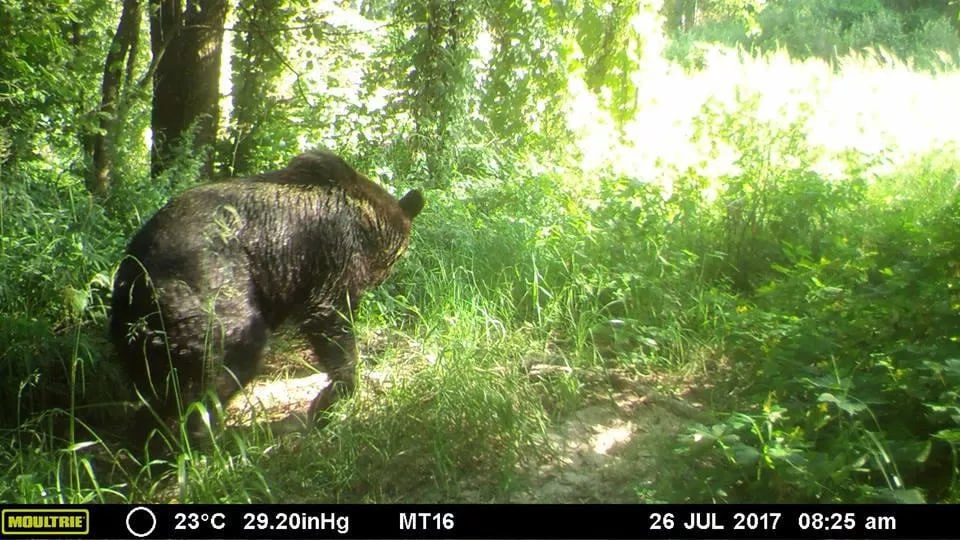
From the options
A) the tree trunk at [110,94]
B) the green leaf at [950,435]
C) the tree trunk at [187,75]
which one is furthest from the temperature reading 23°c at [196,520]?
the tree trunk at [187,75]

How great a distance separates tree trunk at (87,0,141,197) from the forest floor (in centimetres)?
195

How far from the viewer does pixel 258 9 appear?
302 inches

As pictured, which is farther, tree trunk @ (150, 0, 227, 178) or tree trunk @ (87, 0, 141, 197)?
tree trunk @ (150, 0, 227, 178)

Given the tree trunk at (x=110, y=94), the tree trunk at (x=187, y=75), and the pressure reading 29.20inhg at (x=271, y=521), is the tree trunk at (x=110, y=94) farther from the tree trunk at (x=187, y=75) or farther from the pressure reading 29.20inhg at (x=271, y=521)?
the pressure reading 29.20inhg at (x=271, y=521)

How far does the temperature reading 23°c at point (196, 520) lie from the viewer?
3.50m

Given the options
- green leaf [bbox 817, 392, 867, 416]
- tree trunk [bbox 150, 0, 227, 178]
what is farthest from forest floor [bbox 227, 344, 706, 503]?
tree trunk [bbox 150, 0, 227, 178]

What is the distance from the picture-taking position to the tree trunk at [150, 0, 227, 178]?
727cm

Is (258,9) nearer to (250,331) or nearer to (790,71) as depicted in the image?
(250,331)

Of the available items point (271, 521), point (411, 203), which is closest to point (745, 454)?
point (271, 521)

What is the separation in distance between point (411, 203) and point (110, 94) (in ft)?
8.52

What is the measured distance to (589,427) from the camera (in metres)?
4.80
